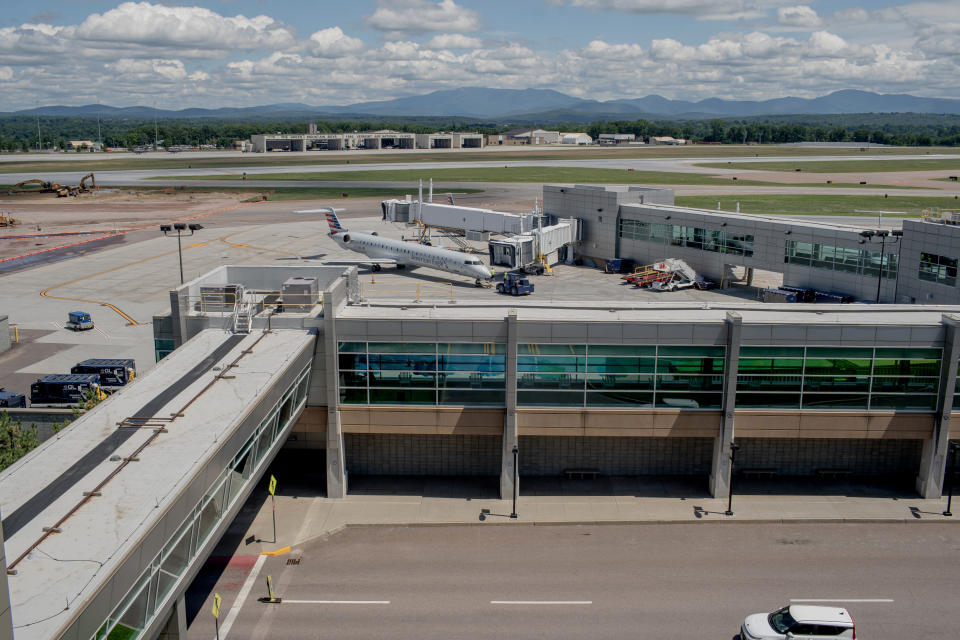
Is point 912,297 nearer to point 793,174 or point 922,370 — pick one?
point 922,370

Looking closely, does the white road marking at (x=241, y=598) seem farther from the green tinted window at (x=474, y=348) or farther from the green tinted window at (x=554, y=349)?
the green tinted window at (x=554, y=349)

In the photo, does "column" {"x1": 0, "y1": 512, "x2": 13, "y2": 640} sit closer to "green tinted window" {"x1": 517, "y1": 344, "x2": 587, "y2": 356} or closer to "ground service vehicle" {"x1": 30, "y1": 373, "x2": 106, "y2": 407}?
"green tinted window" {"x1": 517, "y1": 344, "x2": 587, "y2": 356}

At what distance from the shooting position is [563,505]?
34.4 metres

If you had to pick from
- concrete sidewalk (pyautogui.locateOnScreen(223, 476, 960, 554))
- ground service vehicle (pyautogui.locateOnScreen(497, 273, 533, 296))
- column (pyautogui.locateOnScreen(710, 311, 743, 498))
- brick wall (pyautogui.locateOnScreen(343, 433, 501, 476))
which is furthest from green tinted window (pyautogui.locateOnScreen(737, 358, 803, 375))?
ground service vehicle (pyautogui.locateOnScreen(497, 273, 533, 296))

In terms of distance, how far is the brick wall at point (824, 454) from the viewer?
122 ft

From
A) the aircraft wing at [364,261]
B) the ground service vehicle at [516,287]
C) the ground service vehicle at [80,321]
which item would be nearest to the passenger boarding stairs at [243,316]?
the ground service vehicle at [80,321]

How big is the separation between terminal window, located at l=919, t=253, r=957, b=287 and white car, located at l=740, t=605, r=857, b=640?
3707 cm

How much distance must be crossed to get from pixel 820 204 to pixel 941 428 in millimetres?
104213

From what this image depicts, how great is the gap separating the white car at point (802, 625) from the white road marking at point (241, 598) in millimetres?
16720

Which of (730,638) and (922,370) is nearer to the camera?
(730,638)

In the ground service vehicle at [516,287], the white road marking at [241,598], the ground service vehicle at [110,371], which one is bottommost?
the white road marking at [241,598]

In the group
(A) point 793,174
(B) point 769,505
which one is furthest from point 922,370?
(A) point 793,174

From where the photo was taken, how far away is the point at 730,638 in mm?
25297

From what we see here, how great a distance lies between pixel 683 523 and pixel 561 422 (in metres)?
6.62
